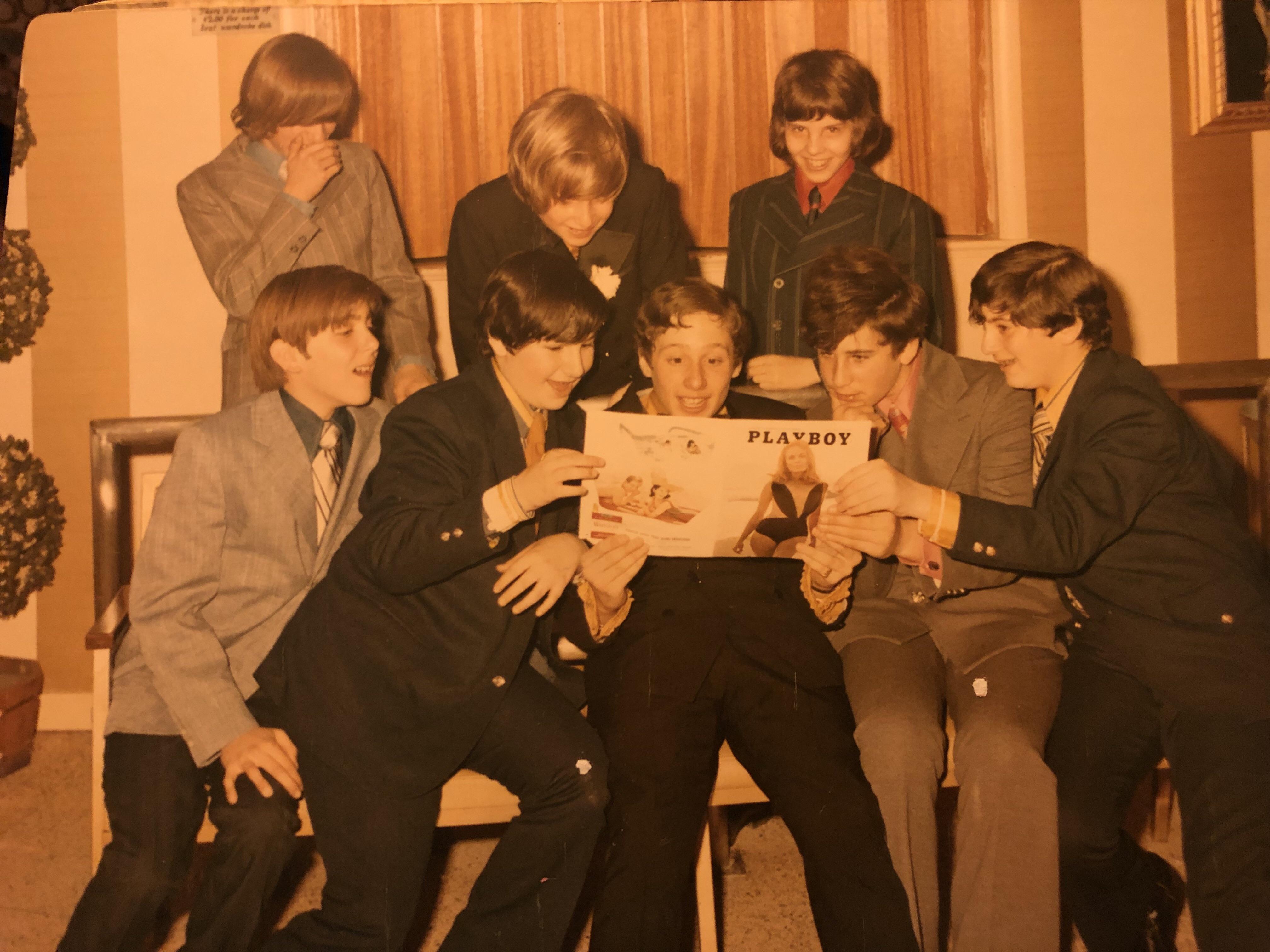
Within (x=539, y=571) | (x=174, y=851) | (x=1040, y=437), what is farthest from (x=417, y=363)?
(x=1040, y=437)

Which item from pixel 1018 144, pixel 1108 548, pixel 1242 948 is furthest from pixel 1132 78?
pixel 1242 948

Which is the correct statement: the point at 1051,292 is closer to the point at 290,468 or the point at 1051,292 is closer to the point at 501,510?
the point at 501,510

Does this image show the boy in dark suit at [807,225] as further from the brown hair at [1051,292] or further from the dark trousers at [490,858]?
the dark trousers at [490,858]

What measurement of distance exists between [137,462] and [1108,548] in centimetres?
165

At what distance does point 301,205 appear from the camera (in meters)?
1.67

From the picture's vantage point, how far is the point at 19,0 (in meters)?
1.61

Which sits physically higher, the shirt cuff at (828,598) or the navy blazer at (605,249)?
the navy blazer at (605,249)

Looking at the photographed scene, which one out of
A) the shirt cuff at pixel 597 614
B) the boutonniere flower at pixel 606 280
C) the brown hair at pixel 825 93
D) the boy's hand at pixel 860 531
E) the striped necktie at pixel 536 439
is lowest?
the shirt cuff at pixel 597 614

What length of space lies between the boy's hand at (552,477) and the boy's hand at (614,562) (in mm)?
111

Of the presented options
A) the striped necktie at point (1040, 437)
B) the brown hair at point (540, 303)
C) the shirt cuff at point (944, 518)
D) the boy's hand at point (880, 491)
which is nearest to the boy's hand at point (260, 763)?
the brown hair at point (540, 303)

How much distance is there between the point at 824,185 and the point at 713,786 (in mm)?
Answer: 1063

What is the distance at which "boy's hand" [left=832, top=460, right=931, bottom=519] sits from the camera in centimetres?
155

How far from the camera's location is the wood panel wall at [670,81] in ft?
5.42

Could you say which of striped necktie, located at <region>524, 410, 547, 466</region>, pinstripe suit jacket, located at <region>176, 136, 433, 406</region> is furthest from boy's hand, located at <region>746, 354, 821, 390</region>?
pinstripe suit jacket, located at <region>176, 136, 433, 406</region>
